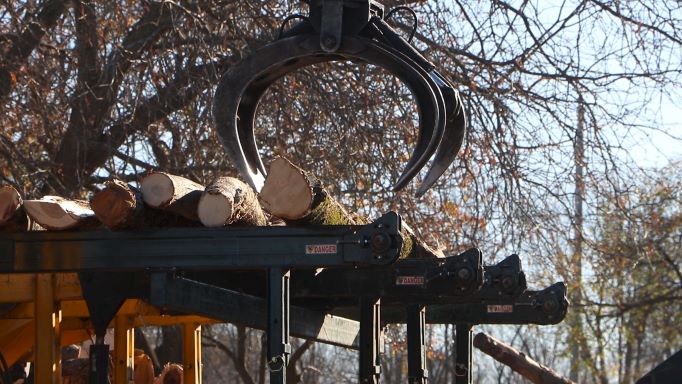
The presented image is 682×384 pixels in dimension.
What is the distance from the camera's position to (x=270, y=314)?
5301 mm

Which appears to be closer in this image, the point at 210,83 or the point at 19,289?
the point at 19,289

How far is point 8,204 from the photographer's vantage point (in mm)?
5527

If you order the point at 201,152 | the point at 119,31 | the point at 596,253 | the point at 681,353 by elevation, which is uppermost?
the point at 119,31

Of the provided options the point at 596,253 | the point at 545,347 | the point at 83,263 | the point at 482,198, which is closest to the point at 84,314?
the point at 83,263

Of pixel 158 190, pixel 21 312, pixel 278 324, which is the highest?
pixel 158 190

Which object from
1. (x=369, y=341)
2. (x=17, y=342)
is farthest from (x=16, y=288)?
(x=369, y=341)

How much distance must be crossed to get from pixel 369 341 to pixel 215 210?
130 cm

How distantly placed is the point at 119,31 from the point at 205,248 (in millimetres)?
6012

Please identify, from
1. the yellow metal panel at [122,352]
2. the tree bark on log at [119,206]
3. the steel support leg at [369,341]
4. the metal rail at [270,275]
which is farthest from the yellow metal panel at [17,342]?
the steel support leg at [369,341]

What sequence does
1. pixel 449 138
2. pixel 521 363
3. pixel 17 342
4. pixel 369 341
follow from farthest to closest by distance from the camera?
pixel 521 363, pixel 17 342, pixel 369 341, pixel 449 138

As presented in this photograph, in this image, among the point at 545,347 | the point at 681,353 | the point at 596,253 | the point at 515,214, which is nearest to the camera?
the point at 681,353

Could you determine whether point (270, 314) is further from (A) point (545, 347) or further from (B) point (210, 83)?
(A) point (545, 347)

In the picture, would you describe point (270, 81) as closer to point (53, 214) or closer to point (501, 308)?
point (53, 214)

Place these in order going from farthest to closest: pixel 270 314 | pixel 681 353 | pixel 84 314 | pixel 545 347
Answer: pixel 545 347, pixel 681 353, pixel 84 314, pixel 270 314
